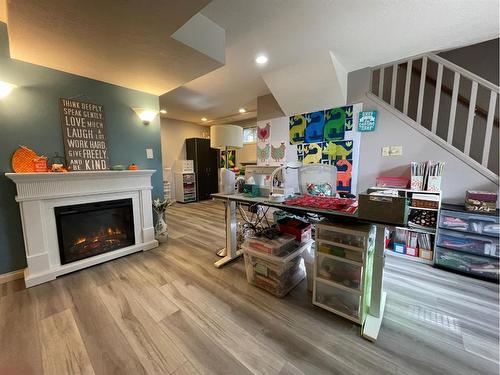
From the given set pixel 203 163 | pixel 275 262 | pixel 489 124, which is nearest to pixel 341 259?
pixel 275 262

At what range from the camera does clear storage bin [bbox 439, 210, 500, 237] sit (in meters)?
1.95

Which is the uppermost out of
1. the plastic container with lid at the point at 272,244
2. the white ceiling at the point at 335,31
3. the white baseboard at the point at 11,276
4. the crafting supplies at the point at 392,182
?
the white ceiling at the point at 335,31

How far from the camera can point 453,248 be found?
2127 millimetres

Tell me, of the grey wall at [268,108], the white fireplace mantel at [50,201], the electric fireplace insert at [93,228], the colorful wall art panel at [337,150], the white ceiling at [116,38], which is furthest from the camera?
the grey wall at [268,108]

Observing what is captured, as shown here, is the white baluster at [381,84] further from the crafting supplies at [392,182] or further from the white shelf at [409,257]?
the white shelf at [409,257]

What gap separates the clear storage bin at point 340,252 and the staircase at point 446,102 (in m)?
2.13

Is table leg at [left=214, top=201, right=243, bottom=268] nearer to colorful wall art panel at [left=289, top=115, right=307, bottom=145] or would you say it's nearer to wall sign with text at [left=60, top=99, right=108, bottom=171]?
wall sign with text at [left=60, top=99, right=108, bottom=171]

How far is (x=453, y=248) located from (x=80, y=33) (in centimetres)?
414

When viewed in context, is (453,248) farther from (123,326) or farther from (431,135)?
(123,326)

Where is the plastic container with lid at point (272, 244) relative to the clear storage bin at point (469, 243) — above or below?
above

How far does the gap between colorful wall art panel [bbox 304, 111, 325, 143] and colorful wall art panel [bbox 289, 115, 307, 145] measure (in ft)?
0.25

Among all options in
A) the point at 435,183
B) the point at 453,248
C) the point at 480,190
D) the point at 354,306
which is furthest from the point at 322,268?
the point at 480,190

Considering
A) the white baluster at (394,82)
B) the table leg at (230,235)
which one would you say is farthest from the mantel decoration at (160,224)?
the white baluster at (394,82)

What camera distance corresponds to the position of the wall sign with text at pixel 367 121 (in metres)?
2.79
